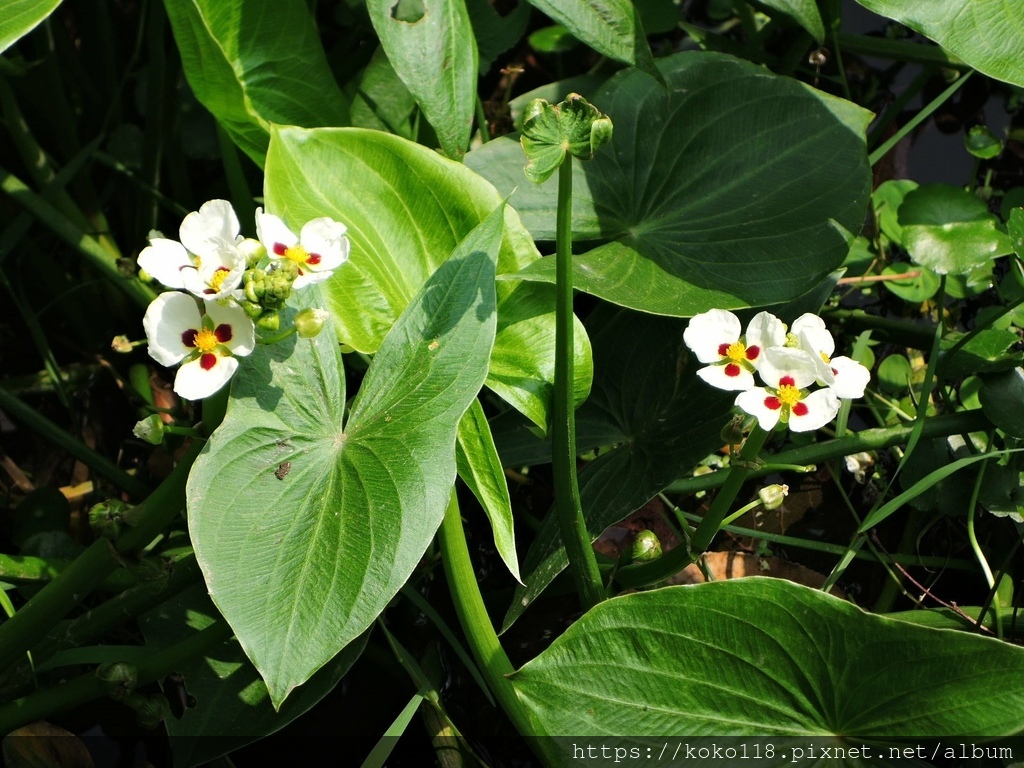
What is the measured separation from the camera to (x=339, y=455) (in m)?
0.71

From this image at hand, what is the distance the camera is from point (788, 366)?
0.65 metres

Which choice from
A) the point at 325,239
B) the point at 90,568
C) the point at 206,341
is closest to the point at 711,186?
the point at 325,239

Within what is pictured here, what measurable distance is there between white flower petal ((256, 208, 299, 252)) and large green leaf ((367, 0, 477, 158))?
0.24 meters

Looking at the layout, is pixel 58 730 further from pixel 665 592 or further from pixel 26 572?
pixel 665 592

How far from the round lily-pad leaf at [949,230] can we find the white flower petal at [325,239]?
724 mm

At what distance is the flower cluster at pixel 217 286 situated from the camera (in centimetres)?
62

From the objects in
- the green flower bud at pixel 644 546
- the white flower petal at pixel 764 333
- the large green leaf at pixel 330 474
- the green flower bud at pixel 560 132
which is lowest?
the green flower bud at pixel 644 546

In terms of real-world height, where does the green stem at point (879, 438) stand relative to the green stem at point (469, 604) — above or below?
below

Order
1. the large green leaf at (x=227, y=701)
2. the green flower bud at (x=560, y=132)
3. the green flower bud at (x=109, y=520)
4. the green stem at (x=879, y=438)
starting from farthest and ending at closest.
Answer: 1. the green stem at (x=879, y=438)
2. the large green leaf at (x=227, y=701)
3. the green flower bud at (x=109, y=520)
4. the green flower bud at (x=560, y=132)

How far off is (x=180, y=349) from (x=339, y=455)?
141 millimetres

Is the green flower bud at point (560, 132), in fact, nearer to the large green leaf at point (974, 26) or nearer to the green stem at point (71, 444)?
the large green leaf at point (974, 26)

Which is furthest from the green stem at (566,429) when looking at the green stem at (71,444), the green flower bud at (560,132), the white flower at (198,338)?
the green stem at (71,444)

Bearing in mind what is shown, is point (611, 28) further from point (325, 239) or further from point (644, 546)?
point (644, 546)

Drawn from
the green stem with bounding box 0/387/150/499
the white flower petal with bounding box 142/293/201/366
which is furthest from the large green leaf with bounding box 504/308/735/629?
the green stem with bounding box 0/387/150/499
